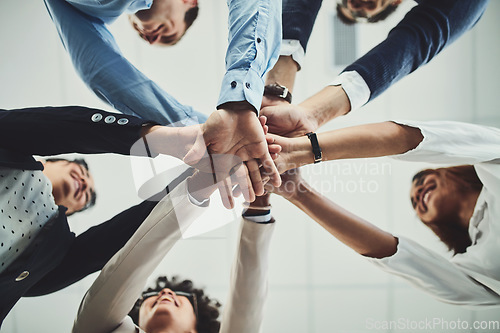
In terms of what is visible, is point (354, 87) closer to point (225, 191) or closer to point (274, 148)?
point (274, 148)

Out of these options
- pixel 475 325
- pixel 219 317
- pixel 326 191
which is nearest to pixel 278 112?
pixel 326 191

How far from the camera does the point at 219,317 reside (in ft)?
2.90

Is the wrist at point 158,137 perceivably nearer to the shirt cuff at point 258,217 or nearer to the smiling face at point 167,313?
the shirt cuff at point 258,217

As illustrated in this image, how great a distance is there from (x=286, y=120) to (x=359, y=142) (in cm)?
16

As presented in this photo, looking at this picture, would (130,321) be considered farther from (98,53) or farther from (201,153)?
(98,53)

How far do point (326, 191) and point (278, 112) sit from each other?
261 mm

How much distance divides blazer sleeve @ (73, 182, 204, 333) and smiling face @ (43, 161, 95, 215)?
0.27m

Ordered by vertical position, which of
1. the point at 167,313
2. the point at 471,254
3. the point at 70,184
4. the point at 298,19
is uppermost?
the point at 298,19

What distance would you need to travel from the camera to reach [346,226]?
821mm

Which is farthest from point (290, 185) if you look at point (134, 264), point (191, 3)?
point (191, 3)

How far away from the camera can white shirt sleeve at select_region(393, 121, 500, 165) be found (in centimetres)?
74

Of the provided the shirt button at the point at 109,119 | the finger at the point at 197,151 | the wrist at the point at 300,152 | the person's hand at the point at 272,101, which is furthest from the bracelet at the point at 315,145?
the shirt button at the point at 109,119

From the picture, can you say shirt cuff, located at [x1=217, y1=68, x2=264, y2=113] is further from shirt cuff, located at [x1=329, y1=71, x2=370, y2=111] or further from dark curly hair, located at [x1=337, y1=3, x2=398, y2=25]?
dark curly hair, located at [x1=337, y1=3, x2=398, y2=25]

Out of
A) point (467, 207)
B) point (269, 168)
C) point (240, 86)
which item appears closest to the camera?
point (240, 86)
